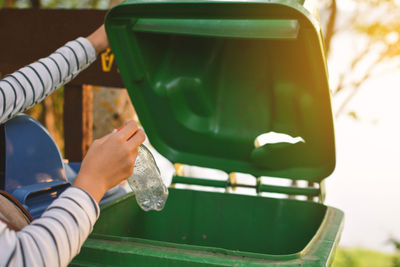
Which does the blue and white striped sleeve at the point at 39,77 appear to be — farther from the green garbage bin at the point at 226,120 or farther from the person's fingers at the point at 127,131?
the person's fingers at the point at 127,131

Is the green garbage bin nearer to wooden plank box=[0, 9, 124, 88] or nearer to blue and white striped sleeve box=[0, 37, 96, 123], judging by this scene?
blue and white striped sleeve box=[0, 37, 96, 123]

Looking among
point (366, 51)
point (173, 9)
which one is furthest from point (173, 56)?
point (366, 51)

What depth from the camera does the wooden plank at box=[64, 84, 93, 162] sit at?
10.2 feet

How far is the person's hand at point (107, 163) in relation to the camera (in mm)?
1049

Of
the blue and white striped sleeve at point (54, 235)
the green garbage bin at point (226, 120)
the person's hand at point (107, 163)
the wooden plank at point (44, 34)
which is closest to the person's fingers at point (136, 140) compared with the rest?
the person's hand at point (107, 163)

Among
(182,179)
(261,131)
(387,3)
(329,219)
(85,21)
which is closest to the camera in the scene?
(329,219)

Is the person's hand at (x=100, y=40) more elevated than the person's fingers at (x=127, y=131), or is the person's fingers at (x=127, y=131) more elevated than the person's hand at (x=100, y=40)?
the person's fingers at (x=127, y=131)

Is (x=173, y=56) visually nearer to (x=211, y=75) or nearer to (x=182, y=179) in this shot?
(x=211, y=75)

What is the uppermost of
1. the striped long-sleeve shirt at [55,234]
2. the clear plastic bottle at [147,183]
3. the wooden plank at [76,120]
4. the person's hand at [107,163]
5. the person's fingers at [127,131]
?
the person's fingers at [127,131]

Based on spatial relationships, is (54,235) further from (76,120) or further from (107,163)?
(76,120)

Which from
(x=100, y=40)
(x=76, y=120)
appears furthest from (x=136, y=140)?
(x=76, y=120)

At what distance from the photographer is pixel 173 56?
2.12 meters

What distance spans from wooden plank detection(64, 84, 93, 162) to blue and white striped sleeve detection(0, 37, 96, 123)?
3.91 ft

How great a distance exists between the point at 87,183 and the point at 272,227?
1.27 metres
